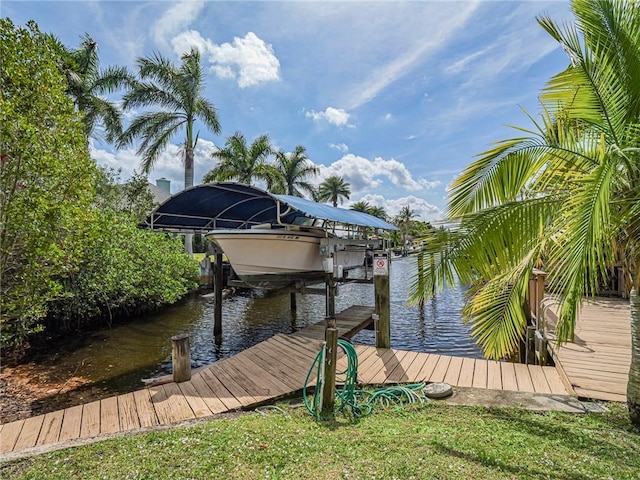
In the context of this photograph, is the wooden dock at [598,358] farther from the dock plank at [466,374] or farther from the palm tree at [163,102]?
the palm tree at [163,102]

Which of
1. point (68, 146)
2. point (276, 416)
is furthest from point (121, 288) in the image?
point (276, 416)

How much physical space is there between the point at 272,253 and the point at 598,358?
23.0 ft

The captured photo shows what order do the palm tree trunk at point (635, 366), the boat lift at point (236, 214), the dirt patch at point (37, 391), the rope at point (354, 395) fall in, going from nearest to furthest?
the palm tree trunk at point (635, 366), the rope at point (354, 395), the dirt patch at point (37, 391), the boat lift at point (236, 214)

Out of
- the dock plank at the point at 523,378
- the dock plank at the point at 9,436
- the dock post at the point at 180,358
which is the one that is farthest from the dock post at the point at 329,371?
the dock plank at the point at 9,436

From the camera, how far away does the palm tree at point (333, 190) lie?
53594 millimetres

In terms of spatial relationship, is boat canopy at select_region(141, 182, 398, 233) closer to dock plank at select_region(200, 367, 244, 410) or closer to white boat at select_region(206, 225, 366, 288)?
white boat at select_region(206, 225, 366, 288)

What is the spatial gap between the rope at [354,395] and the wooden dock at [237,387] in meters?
0.40

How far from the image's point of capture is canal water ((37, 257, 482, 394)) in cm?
771

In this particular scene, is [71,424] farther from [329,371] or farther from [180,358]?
[329,371]

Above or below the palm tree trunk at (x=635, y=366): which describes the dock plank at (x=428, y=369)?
below

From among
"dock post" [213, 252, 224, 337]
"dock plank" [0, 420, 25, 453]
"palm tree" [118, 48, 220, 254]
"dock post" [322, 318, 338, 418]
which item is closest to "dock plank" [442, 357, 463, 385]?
"dock post" [322, 318, 338, 418]

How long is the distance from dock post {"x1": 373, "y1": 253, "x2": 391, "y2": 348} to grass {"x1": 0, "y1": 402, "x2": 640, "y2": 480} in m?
2.73

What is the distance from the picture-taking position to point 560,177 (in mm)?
3516

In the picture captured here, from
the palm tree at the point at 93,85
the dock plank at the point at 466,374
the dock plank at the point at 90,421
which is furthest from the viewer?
the palm tree at the point at 93,85
